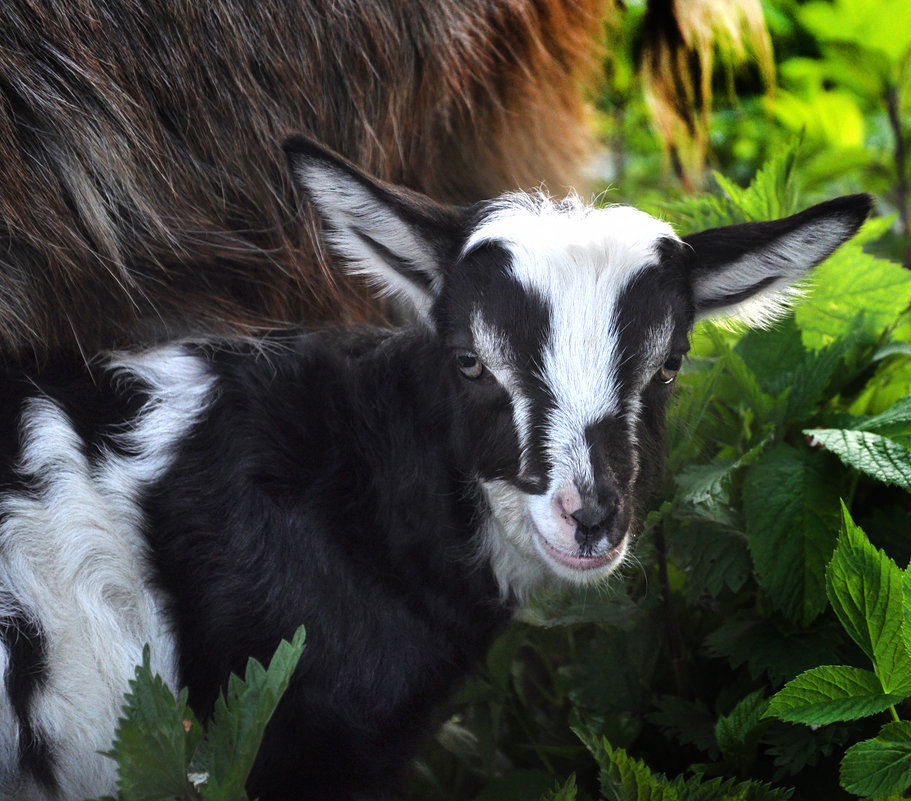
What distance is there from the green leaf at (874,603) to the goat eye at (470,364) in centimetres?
62

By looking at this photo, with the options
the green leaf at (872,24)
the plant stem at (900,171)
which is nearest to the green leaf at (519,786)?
the plant stem at (900,171)

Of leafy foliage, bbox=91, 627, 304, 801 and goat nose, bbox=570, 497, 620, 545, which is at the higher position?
goat nose, bbox=570, 497, 620, 545

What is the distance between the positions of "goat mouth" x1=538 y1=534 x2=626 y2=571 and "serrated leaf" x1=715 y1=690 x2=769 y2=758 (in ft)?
1.25

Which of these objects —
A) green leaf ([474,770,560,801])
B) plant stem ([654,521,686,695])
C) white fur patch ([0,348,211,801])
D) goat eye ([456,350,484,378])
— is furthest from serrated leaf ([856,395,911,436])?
white fur patch ([0,348,211,801])

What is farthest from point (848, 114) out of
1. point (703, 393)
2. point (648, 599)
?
point (648, 599)

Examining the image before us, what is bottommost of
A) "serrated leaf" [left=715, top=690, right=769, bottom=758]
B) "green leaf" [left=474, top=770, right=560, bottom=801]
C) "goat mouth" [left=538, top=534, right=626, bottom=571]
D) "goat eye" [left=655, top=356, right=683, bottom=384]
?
"green leaf" [left=474, top=770, right=560, bottom=801]

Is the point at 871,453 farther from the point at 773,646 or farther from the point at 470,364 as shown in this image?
the point at 470,364

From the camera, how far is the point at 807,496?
200 cm

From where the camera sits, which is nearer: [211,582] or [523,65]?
[211,582]

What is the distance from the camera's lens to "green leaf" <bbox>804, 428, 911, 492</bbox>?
1905 mm

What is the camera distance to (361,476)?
6.48 ft

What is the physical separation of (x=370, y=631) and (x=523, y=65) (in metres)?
1.32

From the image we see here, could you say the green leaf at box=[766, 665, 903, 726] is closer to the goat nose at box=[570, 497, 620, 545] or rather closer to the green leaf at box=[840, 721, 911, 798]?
the green leaf at box=[840, 721, 911, 798]

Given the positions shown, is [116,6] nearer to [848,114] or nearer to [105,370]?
[105,370]
